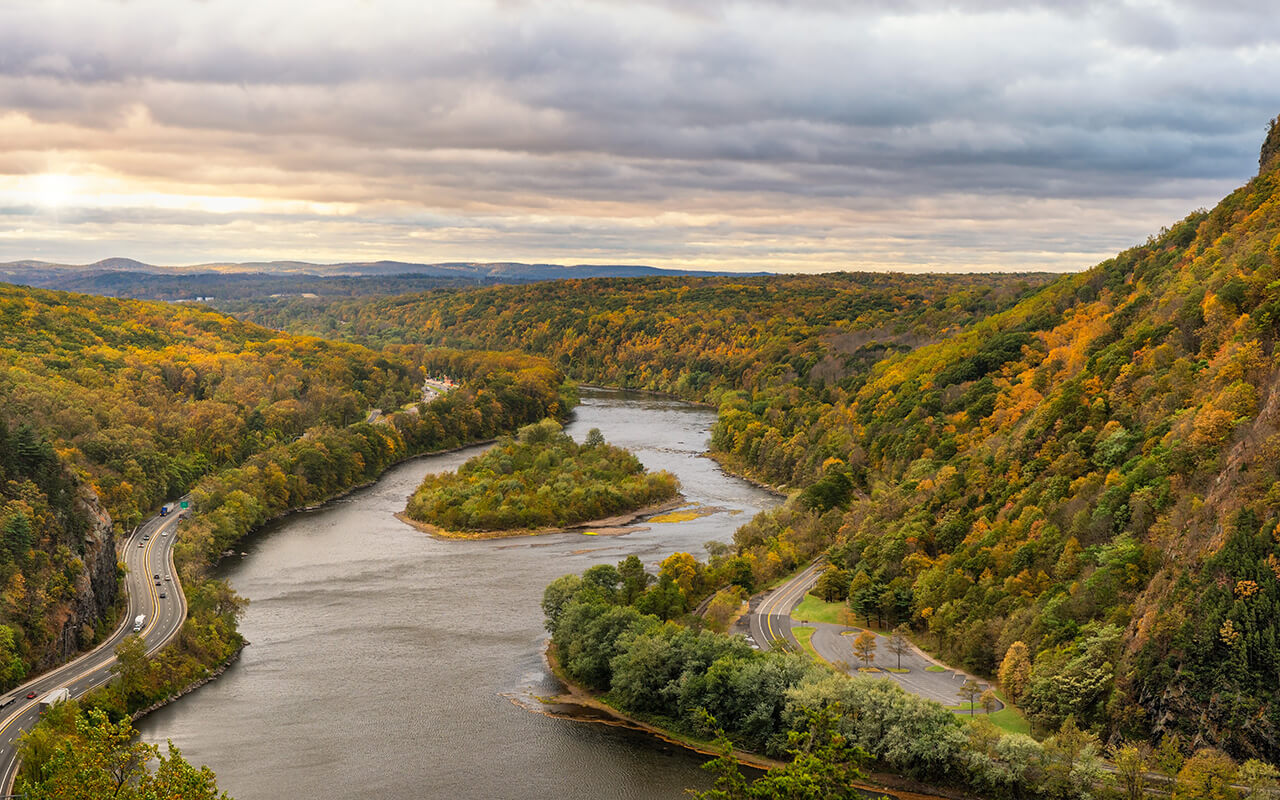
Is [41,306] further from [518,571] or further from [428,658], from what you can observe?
[428,658]

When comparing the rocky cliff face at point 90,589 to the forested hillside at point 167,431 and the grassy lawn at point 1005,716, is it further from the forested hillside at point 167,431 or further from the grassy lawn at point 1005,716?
the grassy lawn at point 1005,716

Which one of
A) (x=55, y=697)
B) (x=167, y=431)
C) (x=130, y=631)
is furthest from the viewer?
(x=167, y=431)

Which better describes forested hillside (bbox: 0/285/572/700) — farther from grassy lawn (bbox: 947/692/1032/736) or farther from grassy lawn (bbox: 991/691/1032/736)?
grassy lawn (bbox: 991/691/1032/736)

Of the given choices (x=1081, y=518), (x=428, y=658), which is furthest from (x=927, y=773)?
(x=428, y=658)

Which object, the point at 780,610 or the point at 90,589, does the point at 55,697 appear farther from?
the point at 780,610

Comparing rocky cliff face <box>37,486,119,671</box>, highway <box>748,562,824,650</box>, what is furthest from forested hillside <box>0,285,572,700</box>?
highway <box>748,562,824,650</box>

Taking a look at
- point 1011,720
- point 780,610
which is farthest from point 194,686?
point 1011,720

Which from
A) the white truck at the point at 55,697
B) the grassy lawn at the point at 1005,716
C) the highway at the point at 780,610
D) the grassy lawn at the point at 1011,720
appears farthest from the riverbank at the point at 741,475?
the white truck at the point at 55,697
